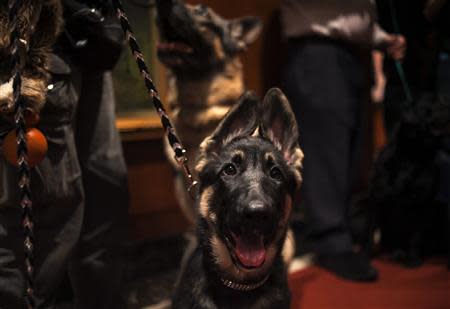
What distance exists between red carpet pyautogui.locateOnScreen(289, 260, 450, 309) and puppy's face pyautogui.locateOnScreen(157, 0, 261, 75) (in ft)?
4.12

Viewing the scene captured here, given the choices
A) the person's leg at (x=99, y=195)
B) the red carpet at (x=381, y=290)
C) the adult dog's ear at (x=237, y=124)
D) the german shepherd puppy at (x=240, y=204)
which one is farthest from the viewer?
the red carpet at (x=381, y=290)

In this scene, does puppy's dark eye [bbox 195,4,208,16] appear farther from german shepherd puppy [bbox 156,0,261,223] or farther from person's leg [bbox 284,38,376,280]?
person's leg [bbox 284,38,376,280]

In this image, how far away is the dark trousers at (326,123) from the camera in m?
2.34

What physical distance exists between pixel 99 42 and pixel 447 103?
76.5 inches

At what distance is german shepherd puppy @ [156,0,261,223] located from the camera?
2105mm

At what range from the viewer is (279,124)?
1.32m

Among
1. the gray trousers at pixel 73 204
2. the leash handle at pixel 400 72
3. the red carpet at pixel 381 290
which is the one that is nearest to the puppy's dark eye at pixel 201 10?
the gray trousers at pixel 73 204

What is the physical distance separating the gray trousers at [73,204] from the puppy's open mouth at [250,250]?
55 centimetres

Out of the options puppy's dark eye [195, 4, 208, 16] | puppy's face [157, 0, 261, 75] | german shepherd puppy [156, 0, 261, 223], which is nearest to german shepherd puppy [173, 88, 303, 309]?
german shepherd puppy [156, 0, 261, 223]

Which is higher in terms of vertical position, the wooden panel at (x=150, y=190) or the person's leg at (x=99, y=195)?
the person's leg at (x=99, y=195)

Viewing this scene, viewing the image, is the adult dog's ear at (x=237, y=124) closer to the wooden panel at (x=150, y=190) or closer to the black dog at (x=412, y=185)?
the wooden panel at (x=150, y=190)

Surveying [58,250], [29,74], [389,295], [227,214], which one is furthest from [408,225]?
[29,74]

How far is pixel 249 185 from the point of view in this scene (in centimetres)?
114

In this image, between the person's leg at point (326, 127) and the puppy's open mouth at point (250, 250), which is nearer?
the puppy's open mouth at point (250, 250)
